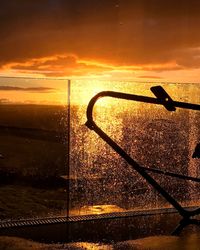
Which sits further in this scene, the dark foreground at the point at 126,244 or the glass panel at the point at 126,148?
the glass panel at the point at 126,148

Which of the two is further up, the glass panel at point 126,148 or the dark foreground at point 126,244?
the glass panel at point 126,148

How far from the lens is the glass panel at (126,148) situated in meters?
6.73

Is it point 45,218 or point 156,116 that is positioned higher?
point 156,116

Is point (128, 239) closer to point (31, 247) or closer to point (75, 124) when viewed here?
point (31, 247)

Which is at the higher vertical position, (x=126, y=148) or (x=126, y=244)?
(x=126, y=148)

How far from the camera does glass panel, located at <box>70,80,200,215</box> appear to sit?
6.73 m

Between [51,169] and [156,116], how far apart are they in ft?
6.29

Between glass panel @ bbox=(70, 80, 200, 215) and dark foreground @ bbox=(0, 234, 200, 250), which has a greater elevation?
glass panel @ bbox=(70, 80, 200, 215)

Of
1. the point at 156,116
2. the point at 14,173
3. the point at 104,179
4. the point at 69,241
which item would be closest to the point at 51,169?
the point at 14,173

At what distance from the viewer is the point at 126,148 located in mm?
7297

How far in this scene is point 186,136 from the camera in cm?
796

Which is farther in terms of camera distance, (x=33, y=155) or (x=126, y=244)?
(x=33, y=155)

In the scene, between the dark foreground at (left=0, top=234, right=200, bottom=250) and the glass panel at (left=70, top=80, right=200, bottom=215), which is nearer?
the dark foreground at (left=0, top=234, right=200, bottom=250)

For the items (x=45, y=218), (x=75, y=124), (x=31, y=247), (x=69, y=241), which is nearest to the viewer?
(x=31, y=247)
